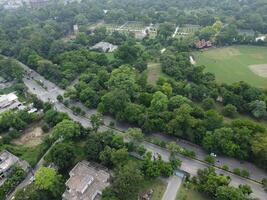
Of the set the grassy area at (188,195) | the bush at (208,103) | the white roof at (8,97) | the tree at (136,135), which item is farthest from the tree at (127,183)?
the white roof at (8,97)

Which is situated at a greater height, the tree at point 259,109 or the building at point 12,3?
the tree at point 259,109

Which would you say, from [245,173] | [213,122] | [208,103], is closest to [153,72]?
[208,103]

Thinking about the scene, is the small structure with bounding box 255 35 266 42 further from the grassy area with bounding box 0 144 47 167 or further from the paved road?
the grassy area with bounding box 0 144 47 167

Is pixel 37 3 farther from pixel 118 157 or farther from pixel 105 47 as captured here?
pixel 118 157

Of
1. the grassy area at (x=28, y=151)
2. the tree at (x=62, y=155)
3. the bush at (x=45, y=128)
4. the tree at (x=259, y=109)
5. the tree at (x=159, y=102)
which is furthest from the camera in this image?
the tree at (x=259, y=109)

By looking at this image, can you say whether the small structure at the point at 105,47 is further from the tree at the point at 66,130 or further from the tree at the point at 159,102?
the tree at the point at 66,130

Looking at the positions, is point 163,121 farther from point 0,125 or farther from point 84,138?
point 0,125

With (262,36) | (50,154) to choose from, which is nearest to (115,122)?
(50,154)
